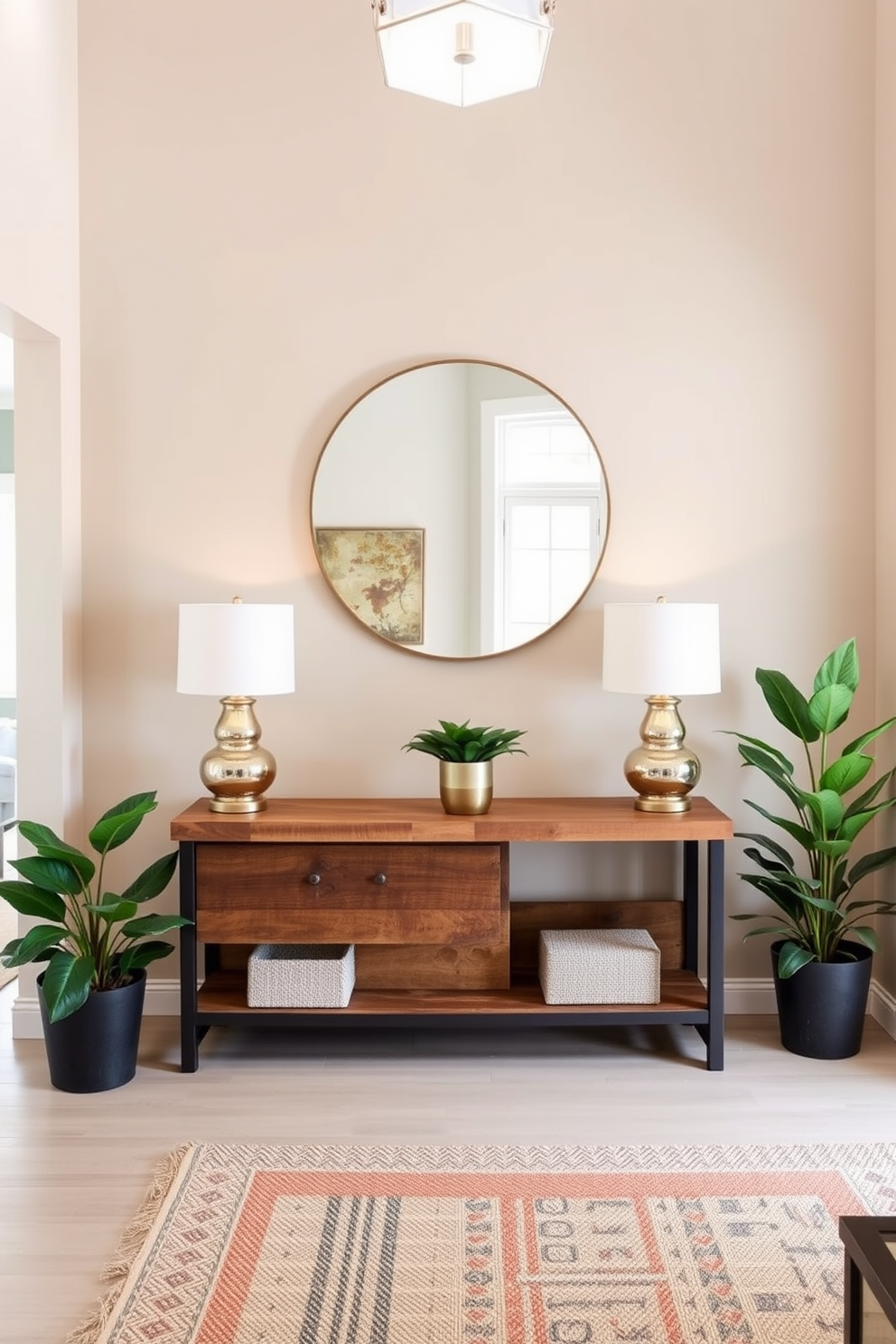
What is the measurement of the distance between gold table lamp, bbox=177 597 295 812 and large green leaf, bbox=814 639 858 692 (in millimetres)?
1445

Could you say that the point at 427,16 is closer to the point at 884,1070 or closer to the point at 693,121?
the point at 693,121

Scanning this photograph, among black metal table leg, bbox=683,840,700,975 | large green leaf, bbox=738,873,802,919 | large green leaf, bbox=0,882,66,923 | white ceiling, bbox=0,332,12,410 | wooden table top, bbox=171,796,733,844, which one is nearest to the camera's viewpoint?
large green leaf, bbox=0,882,66,923

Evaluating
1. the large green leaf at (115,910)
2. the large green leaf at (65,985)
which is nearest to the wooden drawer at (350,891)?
the large green leaf at (115,910)

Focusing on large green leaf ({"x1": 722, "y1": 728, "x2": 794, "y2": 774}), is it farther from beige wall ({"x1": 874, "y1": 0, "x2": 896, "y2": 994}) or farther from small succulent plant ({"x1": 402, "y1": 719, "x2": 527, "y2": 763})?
small succulent plant ({"x1": 402, "y1": 719, "x2": 527, "y2": 763})

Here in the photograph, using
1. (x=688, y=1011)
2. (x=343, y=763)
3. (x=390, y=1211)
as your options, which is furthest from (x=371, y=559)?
(x=390, y=1211)

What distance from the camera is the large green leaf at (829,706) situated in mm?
2975

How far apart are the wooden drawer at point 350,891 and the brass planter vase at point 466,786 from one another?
11 cm

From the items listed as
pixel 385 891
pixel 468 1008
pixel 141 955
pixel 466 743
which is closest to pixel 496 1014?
pixel 468 1008

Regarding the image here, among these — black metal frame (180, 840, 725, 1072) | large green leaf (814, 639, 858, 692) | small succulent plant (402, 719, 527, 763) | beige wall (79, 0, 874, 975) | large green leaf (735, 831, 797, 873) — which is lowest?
black metal frame (180, 840, 725, 1072)

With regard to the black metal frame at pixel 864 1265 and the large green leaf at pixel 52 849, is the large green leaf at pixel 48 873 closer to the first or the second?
the large green leaf at pixel 52 849

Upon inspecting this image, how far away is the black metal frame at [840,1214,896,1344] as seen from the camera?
1.40 metres

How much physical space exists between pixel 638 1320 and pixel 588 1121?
736 mm

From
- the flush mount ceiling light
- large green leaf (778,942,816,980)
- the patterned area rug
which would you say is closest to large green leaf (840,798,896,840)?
large green leaf (778,942,816,980)

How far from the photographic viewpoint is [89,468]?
3307 mm
